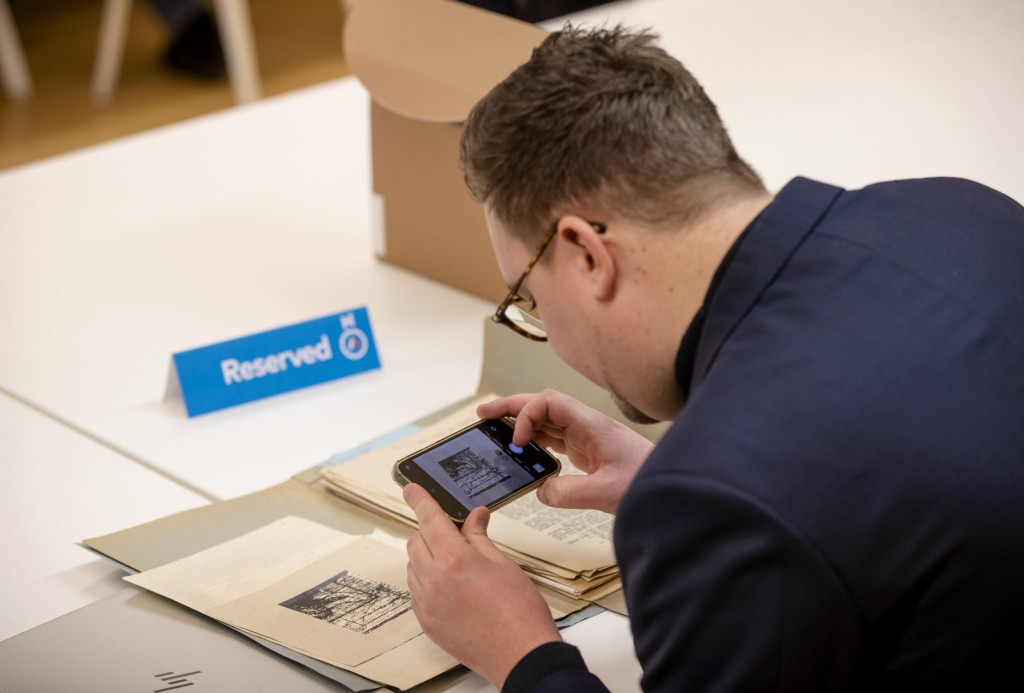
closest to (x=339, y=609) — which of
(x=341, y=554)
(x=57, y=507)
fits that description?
(x=341, y=554)

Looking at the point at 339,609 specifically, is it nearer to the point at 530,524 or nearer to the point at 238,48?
the point at 530,524

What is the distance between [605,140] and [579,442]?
0.39 meters

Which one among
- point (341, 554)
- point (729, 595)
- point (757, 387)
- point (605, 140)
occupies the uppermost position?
point (605, 140)

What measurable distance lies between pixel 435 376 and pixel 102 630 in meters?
0.56

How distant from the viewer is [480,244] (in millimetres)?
1604

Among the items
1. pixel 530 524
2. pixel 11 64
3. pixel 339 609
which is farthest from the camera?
pixel 11 64

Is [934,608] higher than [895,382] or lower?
lower

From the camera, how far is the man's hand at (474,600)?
3.12 ft

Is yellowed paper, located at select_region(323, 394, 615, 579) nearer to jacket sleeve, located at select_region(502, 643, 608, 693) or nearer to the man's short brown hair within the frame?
jacket sleeve, located at select_region(502, 643, 608, 693)

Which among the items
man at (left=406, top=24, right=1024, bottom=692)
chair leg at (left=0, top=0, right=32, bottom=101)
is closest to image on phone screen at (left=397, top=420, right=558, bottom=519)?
man at (left=406, top=24, right=1024, bottom=692)

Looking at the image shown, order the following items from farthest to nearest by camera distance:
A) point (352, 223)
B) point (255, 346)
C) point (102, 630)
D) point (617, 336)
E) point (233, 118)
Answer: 1. point (233, 118)
2. point (352, 223)
3. point (255, 346)
4. point (102, 630)
5. point (617, 336)

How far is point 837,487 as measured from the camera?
2.48 feet

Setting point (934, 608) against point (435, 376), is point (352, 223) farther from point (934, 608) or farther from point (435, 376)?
point (934, 608)

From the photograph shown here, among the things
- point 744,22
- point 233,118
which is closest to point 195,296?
point 233,118
